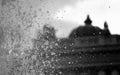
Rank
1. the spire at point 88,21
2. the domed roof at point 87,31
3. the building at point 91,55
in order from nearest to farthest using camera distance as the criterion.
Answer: the building at point 91,55
the domed roof at point 87,31
the spire at point 88,21

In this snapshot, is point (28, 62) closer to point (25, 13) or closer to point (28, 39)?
point (28, 39)

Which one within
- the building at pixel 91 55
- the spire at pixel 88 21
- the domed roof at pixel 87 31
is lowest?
the building at pixel 91 55

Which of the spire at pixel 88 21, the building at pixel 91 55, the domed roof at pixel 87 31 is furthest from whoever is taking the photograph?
the spire at pixel 88 21

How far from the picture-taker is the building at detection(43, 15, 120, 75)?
118ft

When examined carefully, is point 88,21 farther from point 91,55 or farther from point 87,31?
point 91,55

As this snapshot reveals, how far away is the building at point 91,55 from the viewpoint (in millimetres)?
36062

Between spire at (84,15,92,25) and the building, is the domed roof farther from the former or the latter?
the building

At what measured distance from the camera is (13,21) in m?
11.0

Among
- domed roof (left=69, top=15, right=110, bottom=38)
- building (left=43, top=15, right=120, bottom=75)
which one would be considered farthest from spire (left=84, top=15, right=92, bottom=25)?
building (left=43, top=15, right=120, bottom=75)

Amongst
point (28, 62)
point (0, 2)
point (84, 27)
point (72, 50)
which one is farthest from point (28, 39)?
point (84, 27)

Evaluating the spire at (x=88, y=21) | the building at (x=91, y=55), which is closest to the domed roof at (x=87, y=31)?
the spire at (x=88, y=21)

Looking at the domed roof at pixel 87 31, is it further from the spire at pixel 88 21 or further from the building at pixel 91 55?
the building at pixel 91 55

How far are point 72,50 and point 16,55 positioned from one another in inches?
1008

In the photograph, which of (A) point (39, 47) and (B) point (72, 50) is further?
(B) point (72, 50)
